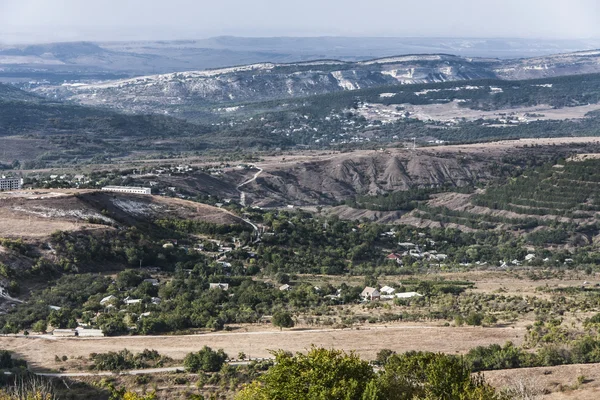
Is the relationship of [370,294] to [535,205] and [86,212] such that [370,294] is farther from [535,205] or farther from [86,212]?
[535,205]

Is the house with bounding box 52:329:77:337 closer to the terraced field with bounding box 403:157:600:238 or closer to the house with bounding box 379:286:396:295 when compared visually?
the house with bounding box 379:286:396:295

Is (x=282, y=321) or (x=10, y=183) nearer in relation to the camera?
(x=282, y=321)

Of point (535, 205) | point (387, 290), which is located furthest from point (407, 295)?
point (535, 205)

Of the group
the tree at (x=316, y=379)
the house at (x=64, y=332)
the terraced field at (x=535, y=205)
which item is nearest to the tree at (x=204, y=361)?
the house at (x=64, y=332)

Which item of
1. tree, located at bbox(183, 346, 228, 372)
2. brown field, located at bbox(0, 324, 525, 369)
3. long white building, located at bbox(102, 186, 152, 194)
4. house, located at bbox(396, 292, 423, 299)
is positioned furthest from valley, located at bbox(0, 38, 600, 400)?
house, located at bbox(396, 292, 423, 299)

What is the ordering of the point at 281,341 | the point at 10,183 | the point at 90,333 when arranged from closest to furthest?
1. the point at 281,341
2. the point at 90,333
3. the point at 10,183

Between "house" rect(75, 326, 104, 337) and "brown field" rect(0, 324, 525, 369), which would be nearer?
"brown field" rect(0, 324, 525, 369)

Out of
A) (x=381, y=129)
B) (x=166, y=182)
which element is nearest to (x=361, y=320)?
(x=166, y=182)
